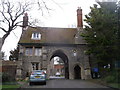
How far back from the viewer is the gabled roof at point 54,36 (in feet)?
115

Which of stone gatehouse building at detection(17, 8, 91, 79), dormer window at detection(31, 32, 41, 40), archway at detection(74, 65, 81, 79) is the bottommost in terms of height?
archway at detection(74, 65, 81, 79)

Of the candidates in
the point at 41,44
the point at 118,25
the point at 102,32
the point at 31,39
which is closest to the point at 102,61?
the point at 102,32

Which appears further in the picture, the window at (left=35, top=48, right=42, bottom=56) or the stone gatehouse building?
the window at (left=35, top=48, right=42, bottom=56)

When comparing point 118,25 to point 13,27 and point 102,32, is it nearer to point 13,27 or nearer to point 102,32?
point 102,32

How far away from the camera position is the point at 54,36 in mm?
37219

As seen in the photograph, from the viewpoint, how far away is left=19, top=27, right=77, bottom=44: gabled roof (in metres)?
35.0

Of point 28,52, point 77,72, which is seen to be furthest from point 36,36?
point 77,72

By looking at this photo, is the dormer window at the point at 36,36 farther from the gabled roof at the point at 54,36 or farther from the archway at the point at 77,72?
the archway at the point at 77,72

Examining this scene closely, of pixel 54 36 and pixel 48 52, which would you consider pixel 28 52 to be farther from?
pixel 54 36

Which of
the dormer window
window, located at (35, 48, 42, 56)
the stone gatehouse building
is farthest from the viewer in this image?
the dormer window

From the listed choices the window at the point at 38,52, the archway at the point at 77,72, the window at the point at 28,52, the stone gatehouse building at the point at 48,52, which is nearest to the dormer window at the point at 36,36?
the stone gatehouse building at the point at 48,52

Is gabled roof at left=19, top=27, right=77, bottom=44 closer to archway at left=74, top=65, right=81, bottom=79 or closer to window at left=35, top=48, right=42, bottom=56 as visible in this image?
window at left=35, top=48, right=42, bottom=56

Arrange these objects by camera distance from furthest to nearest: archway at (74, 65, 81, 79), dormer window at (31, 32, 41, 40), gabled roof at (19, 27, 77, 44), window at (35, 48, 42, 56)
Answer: archway at (74, 65, 81, 79) → dormer window at (31, 32, 41, 40) → gabled roof at (19, 27, 77, 44) → window at (35, 48, 42, 56)

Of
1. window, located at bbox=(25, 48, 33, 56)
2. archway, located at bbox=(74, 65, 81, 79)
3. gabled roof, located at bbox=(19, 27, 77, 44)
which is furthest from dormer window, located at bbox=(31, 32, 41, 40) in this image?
archway, located at bbox=(74, 65, 81, 79)
